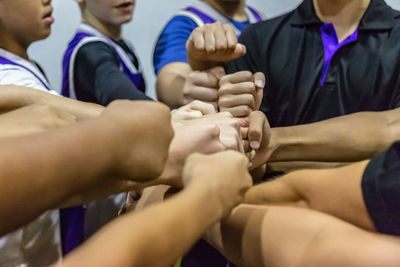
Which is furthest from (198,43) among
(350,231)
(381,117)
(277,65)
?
(350,231)

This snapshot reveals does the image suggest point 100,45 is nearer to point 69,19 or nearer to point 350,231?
point 69,19

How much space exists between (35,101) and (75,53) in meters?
0.42

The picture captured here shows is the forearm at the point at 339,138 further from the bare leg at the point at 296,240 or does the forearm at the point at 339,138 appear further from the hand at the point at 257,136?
the bare leg at the point at 296,240

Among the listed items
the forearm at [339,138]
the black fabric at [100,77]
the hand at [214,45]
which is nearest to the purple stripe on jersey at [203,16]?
the black fabric at [100,77]

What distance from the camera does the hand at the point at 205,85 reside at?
1.95 ft

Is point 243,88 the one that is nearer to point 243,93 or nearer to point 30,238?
point 243,93

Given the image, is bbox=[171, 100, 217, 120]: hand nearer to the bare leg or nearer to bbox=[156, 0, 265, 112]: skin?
bbox=[156, 0, 265, 112]: skin

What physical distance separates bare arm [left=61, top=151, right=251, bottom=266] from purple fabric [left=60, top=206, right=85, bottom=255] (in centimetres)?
41

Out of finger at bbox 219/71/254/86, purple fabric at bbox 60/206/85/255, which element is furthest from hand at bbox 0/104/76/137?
purple fabric at bbox 60/206/85/255

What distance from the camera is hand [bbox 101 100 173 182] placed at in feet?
0.88

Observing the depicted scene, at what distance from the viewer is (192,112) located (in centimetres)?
50

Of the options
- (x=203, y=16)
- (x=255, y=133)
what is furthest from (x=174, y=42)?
(x=255, y=133)

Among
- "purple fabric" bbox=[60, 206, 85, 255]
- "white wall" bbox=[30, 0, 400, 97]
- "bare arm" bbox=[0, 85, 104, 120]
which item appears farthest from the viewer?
"white wall" bbox=[30, 0, 400, 97]

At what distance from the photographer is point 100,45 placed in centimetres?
87
